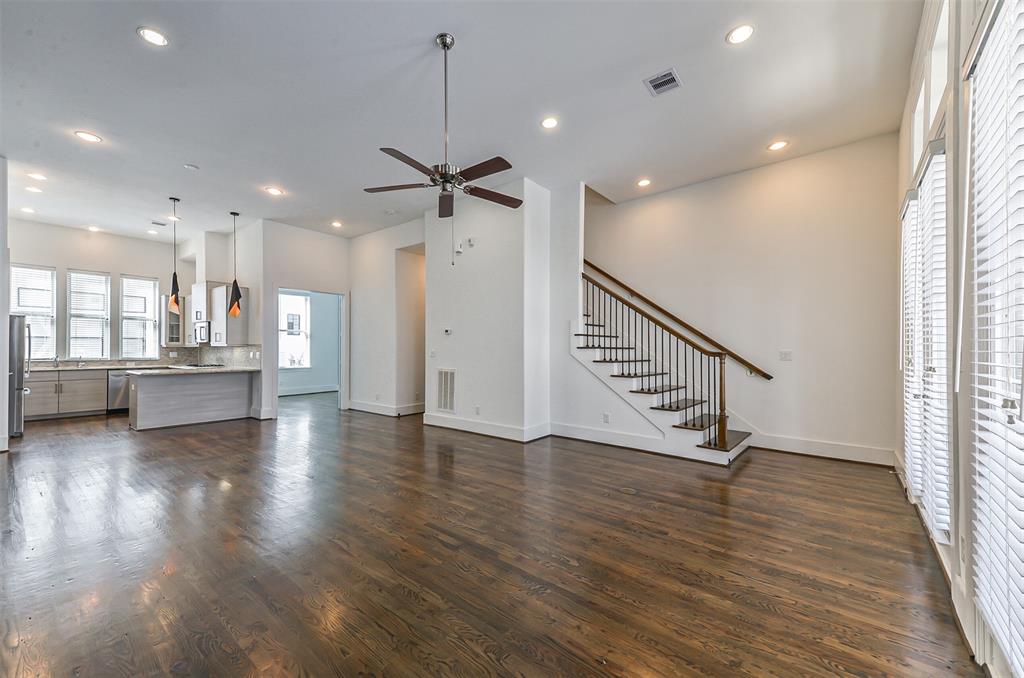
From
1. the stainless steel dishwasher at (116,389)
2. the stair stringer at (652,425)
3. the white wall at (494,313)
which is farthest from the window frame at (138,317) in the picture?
the stair stringer at (652,425)

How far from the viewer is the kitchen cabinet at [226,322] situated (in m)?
7.37

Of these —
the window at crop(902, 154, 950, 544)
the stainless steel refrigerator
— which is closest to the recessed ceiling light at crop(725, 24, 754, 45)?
the window at crop(902, 154, 950, 544)

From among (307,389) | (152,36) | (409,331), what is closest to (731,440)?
(409,331)

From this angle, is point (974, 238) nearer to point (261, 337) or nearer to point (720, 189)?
point (720, 189)

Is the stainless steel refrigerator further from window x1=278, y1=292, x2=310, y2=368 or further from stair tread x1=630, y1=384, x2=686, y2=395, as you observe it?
stair tread x1=630, y1=384, x2=686, y2=395

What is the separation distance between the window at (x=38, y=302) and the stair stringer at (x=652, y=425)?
368 inches

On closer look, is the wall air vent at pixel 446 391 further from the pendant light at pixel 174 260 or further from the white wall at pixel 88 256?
the white wall at pixel 88 256

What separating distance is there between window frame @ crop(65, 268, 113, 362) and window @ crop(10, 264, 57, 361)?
0.17m

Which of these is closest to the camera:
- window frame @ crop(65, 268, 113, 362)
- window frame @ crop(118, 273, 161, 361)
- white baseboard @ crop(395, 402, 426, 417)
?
white baseboard @ crop(395, 402, 426, 417)

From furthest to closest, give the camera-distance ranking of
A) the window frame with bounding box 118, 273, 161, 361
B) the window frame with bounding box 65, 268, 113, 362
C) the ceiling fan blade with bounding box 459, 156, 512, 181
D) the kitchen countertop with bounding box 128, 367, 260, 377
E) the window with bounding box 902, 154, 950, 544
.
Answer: the window frame with bounding box 118, 273, 161, 361 < the window frame with bounding box 65, 268, 113, 362 < the kitchen countertop with bounding box 128, 367, 260, 377 < the ceiling fan blade with bounding box 459, 156, 512, 181 < the window with bounding box 902, 154, 950, 544

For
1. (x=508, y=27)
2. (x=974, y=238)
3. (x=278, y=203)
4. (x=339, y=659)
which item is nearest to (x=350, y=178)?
(x=278, y=203)

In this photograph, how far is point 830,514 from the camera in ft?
10.5

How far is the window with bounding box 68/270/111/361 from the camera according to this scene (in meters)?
7.89

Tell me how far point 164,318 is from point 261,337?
319 centimetres
